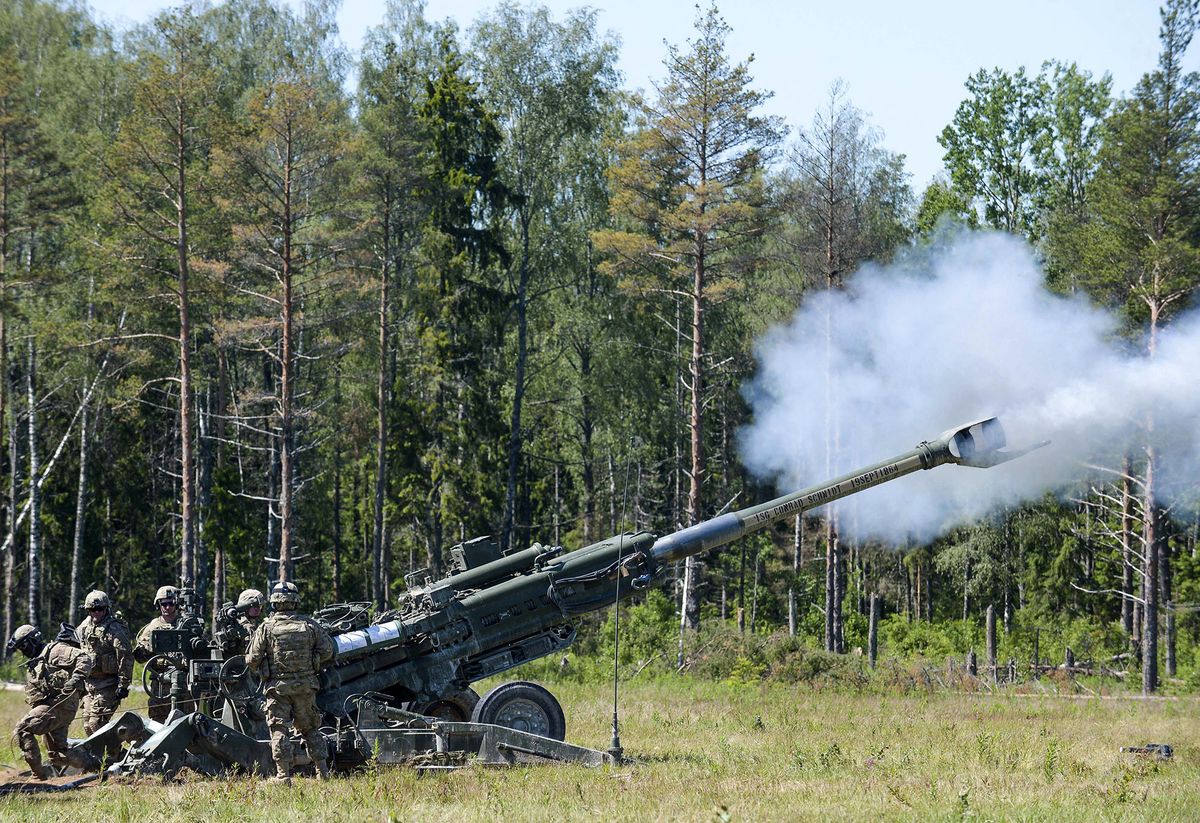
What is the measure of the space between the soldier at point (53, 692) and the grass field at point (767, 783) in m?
1.13

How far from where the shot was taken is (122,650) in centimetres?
1211

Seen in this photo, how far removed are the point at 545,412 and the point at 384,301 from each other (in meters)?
10.3

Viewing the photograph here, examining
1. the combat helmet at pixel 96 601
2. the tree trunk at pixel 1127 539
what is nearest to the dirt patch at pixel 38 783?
the combat helmet at pixel 96 601

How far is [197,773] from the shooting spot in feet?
36.3

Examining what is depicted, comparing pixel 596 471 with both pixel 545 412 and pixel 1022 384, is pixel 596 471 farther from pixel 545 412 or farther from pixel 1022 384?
pixel 1022 384

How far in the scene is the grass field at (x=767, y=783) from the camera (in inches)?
378

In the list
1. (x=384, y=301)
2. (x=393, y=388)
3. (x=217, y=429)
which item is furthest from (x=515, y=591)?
(x=217, y=429)

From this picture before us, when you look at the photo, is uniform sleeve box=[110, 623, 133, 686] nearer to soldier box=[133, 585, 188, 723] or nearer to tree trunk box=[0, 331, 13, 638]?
soldier box=[133, 585, 188, 723]

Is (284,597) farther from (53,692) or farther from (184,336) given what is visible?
(184,336)

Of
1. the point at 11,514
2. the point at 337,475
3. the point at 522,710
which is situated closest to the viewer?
the point at 522,710

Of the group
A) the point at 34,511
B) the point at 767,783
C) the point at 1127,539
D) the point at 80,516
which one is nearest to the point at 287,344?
the point at 34,511

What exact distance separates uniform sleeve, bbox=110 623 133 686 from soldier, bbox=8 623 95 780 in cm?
28

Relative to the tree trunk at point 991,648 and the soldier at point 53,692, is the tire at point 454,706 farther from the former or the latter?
the tree trunk at point 991,648

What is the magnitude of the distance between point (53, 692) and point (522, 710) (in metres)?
4.18
